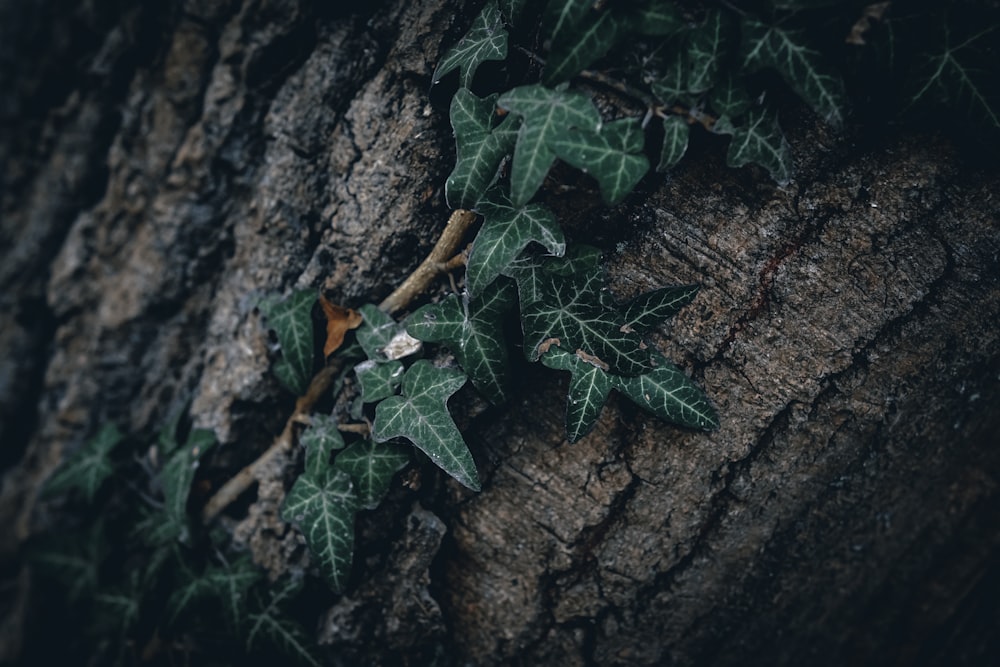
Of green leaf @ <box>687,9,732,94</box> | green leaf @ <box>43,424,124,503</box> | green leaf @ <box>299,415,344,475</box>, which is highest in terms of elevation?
green leaf @ <box>687,9,732,94</box>

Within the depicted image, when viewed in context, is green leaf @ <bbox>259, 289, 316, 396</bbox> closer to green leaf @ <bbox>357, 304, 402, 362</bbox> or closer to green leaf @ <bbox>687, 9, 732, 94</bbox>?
green leaf @ <bbox>357, 304, 402, 362</bbox>

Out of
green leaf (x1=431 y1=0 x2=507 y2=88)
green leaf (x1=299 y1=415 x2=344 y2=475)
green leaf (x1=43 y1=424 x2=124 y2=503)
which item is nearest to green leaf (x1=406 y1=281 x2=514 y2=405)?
green leaf (x1=299 y1=415 x2=344 y2=475)

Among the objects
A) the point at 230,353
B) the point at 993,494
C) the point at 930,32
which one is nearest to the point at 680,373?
the point at 930,32

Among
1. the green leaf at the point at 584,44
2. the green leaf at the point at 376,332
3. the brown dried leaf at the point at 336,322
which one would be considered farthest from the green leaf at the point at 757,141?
the brown dried leaf at the point at 336,322

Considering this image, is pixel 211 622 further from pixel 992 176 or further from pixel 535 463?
pixel 992 176

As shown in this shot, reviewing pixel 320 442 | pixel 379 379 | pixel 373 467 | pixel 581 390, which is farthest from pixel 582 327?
pixel 320 442

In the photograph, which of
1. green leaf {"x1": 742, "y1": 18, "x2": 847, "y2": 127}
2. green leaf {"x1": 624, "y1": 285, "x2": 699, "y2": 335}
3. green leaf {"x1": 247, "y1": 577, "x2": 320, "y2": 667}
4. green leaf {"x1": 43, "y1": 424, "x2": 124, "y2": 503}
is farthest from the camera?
green leaf {"x1": 43, "y1": 424, "x2": 124, "y2": 503}

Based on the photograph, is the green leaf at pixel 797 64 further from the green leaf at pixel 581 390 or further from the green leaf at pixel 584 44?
the green leaf at pixel 581 390

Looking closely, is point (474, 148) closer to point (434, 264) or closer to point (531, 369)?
point (434, 264)
